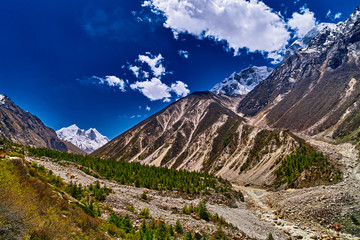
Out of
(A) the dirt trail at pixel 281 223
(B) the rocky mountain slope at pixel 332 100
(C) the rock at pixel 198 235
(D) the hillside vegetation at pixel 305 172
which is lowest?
(C) the rock at pixel 198 235

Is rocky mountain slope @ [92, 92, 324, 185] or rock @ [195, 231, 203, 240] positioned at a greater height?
rocky mountain slope @ [92, 92, 324, 185]

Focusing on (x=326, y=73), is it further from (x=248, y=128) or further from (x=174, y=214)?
(x=174, y=214)

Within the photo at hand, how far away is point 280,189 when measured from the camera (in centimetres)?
4922

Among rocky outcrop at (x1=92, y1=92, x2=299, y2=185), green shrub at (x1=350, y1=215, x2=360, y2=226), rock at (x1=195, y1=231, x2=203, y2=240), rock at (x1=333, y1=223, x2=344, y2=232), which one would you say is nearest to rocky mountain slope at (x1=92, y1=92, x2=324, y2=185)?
rocky outcrop at (x1=92, y1=92, x2=299, y2=185)

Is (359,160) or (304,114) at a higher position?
(304,114)

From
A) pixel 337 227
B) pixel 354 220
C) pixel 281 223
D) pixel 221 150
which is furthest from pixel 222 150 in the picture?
pixel 337 227

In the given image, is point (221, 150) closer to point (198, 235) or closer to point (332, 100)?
point (332, 100)

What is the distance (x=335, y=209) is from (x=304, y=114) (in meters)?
141

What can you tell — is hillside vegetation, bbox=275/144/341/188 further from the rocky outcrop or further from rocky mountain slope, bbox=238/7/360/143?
rocky mountain slope, bbox=238/7/360/143

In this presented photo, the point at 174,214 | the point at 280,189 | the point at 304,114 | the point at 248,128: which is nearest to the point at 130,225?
the point at 174,214

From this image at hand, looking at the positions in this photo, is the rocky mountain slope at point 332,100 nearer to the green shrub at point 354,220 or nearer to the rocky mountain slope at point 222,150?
the rocky mountain slope at point 222,150

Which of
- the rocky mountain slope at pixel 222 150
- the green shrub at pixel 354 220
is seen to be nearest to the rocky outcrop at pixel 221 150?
the rocky mountain slope at pixel 222 150

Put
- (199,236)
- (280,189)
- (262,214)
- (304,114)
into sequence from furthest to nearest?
(304,114) → (280,189) → (262,214) → (199,236)

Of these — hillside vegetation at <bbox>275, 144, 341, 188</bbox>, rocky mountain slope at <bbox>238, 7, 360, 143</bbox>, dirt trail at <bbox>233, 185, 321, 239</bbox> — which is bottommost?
dirt trail at <bbox>233, 185, 321, 239</bbox>
